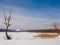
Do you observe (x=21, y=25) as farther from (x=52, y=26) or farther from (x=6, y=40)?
(x=52, y=26)

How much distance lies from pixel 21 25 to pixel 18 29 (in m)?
0.07

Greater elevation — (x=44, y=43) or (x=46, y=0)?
(x=46, y=0)

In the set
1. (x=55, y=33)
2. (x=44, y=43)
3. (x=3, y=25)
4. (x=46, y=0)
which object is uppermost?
(x=46, y=0)

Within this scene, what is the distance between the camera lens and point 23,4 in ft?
6.38

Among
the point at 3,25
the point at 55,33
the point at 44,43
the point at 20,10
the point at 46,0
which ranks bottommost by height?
the point at 44,43

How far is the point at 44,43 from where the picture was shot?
1.95 meters

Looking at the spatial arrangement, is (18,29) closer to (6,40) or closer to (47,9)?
(6,40)

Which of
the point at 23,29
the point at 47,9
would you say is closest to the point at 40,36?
the point at 23,29

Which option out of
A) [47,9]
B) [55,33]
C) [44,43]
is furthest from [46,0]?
[44,43]

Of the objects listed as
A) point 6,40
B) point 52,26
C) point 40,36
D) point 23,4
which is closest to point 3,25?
point 6,40

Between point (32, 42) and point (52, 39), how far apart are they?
0.28 m

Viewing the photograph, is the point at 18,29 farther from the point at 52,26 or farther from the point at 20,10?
the point at 52,26

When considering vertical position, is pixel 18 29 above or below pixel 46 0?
below

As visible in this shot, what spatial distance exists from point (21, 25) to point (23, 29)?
62 mm
